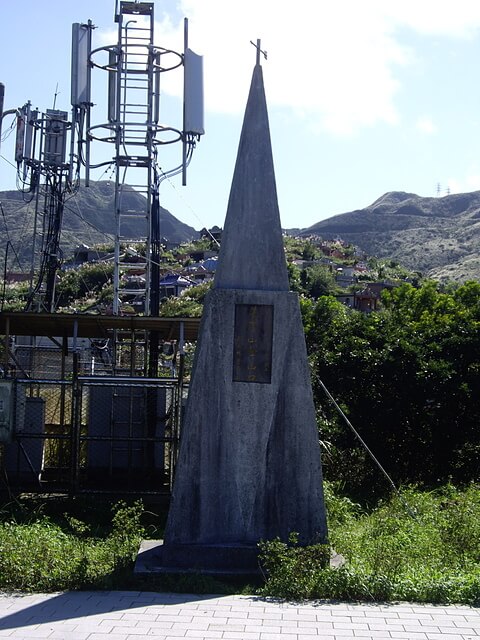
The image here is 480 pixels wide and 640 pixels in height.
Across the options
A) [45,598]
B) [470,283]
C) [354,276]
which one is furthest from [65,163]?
[354,276]

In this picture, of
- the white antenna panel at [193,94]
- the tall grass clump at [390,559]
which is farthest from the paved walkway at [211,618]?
the white antenna panel at [193,94]

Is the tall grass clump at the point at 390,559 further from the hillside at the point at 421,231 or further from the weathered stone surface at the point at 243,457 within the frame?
the hillside at the point at 421,231

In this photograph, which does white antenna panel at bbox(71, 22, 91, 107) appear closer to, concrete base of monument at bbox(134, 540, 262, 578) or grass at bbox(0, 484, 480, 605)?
grass at bbox(0, 484, 480, 605)

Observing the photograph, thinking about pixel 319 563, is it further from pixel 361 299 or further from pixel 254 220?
pixel 361 299

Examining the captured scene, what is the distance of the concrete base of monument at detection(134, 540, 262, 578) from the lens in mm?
7344

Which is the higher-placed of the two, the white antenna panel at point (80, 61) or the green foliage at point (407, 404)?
the white antenna panel at point (80, 61)

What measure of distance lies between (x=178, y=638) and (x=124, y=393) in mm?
7550

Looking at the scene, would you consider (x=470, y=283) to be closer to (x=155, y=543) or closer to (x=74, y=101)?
(x=74, y=101)

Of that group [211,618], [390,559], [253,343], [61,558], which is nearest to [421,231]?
[253,343]

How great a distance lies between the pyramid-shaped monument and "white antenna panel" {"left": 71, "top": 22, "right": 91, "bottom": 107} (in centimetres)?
936

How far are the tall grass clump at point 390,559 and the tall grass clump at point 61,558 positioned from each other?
137 cm

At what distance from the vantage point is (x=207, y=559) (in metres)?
7.45

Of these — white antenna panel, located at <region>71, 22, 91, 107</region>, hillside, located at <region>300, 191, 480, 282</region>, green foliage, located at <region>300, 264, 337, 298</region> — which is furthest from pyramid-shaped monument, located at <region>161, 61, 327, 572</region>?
hillside, located at <region>300, 191, 480, 282</region>

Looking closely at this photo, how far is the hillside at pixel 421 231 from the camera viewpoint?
10700 centimetres
